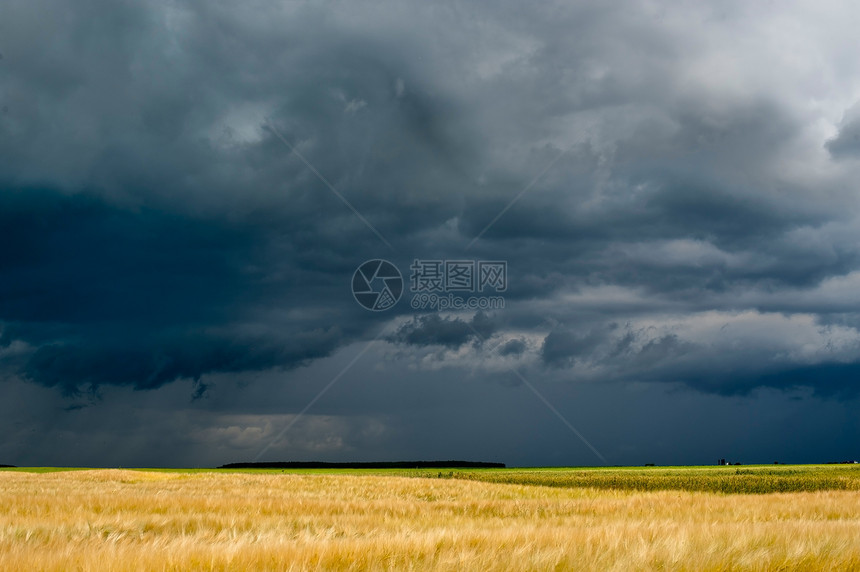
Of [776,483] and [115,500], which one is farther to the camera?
[776,483]

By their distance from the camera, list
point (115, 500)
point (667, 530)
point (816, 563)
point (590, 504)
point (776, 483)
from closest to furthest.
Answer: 1. point (816, 563)
2. point (667, 530)
3. point (115, 500)
4. point (590, 504)
5. point (776, 483)

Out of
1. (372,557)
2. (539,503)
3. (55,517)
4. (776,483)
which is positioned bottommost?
(776,483)

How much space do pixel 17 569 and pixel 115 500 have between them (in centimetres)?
1189

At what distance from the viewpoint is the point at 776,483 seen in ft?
124

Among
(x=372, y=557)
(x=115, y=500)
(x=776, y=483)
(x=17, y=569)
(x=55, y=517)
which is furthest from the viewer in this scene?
(x=776, y=483)

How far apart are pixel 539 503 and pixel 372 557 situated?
1350 cm

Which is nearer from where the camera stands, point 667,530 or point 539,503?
point 667,530

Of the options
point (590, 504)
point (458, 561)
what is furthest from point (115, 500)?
point (458, 561)

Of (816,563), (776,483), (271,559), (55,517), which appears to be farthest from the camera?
(776,483)

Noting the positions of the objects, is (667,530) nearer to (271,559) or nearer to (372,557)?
(372,557)

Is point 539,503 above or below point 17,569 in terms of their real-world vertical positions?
below

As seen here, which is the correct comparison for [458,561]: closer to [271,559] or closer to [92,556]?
[271,559]

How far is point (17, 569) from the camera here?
15.8 ft

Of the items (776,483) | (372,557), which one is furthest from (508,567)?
(776,483)
